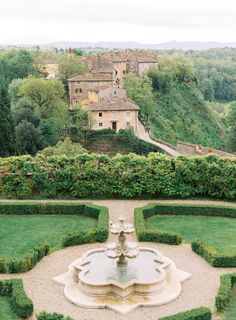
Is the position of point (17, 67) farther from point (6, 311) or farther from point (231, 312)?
point (231, 312)

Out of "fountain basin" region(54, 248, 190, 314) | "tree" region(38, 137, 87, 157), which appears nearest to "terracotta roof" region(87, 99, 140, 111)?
"tree" region(38, 137, 87, 157)

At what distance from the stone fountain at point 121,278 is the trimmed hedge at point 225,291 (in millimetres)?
1516

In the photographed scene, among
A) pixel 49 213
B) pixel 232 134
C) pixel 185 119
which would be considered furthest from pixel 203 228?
pixel 185 119

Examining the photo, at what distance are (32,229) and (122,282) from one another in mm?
9181

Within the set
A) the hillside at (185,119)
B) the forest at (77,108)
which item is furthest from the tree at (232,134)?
the hillside at (185,119)

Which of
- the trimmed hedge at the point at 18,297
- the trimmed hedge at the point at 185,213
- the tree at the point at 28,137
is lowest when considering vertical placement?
the tree at the point at 28,137

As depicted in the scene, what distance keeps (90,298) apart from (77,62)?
76.4 meters

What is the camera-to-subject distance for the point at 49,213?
2923 cm

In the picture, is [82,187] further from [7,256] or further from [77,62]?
[77,62]

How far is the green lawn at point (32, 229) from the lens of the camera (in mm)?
23688

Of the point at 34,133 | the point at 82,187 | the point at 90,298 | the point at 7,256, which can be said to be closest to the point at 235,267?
the point at 90,298

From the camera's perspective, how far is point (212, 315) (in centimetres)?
1681

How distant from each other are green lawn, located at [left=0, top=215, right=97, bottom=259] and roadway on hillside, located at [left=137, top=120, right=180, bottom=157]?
1149 inches

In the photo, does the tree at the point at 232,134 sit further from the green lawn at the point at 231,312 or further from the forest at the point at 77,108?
the green lawn at the point at 231,312
